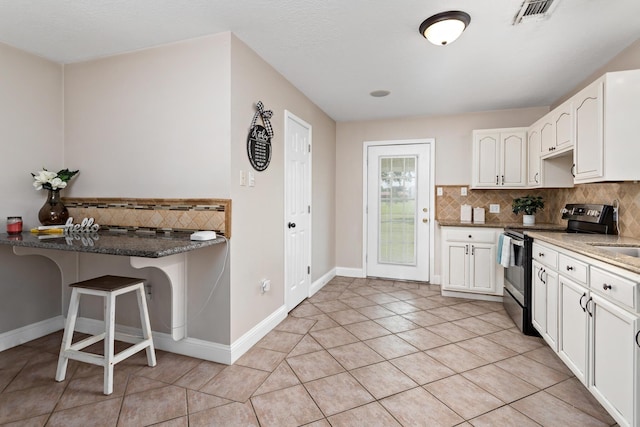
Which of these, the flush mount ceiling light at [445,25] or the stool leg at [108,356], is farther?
the flush mount ceiling light at [445,25]

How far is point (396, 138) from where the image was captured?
177 inches

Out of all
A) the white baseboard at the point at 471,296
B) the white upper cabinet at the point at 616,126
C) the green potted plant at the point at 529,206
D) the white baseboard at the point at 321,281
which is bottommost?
the white baseboard at the point at 471,296

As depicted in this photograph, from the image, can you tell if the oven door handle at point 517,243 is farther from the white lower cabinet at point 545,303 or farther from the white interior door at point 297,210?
the white interior door at point 297,210

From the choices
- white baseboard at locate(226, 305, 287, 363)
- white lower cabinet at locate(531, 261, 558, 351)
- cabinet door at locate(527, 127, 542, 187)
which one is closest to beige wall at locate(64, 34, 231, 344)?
white baseboard at locate(226, 305, 287, 363)

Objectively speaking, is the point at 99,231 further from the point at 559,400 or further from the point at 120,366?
the point at 559,400

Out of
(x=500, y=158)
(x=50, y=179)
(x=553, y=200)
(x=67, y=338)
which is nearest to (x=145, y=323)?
(x=67, y=338)

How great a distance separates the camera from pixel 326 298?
3746 mm

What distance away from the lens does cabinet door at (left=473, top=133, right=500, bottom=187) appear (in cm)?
379

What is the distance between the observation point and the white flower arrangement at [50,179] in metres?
2.49

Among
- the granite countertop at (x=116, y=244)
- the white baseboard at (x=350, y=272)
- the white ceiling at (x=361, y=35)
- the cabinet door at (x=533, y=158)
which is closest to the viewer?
the granite countertop at (x=116, y=244)

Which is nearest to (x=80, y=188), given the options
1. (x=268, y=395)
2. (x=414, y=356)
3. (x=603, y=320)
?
(x=268, y=395)

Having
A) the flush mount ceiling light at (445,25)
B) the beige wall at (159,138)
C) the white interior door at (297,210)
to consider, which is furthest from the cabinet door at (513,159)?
the beige wall at (159,138)

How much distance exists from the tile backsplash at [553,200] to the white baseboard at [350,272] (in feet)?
4.47

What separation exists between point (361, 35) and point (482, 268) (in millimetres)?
2840
